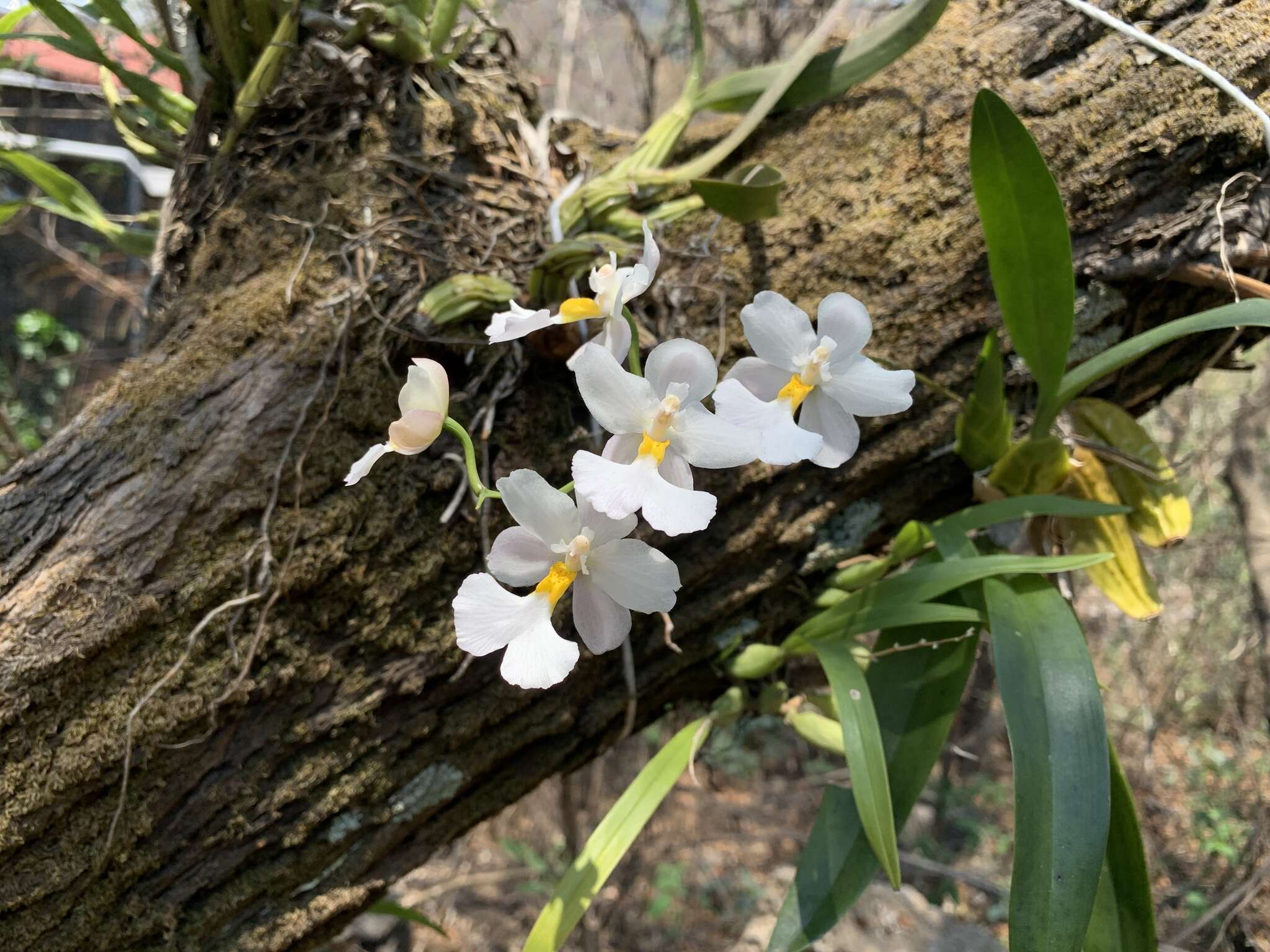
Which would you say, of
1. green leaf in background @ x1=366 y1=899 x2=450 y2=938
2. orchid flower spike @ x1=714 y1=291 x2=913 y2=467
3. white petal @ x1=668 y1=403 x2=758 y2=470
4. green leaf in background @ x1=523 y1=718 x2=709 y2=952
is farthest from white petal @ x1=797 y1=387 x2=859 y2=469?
green leaf in background @ x1=366 y1=899 x2=450 y2=938

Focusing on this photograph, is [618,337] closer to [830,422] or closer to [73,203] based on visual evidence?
[830,422]

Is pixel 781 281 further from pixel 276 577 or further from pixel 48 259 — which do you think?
pixel 48 259

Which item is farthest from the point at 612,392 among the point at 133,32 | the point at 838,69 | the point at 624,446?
the point at 133,32

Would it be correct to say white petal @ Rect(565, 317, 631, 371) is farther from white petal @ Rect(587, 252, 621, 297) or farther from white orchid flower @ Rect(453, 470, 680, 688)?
white orchid flower @ Rect(453, 470, 680, 688)

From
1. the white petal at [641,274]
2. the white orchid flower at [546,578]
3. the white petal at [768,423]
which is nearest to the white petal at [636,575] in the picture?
the white orchid flower at [546,578]

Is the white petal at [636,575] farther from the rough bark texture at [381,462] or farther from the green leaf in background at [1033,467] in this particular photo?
the green leaf in background at [1033,467]

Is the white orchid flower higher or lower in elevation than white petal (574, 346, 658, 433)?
lower

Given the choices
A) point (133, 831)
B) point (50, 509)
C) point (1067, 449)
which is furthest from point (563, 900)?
point (1067, 449)
